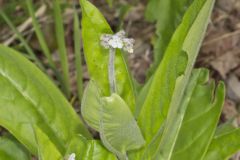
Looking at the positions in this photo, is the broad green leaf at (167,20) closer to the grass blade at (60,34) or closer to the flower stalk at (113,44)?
the grass blade at (60,34)

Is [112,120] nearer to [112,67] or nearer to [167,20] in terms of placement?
[112,67]

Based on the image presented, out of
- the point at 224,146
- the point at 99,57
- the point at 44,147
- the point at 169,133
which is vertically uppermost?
the point at 99,57

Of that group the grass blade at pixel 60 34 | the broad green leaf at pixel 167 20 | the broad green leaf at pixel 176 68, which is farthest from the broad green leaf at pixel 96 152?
the grass blade at pixel 60 34

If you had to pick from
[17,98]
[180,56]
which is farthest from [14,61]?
[180,56]

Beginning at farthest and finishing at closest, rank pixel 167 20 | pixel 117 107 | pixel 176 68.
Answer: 1. pixel 167 20
2. pixel 176 68
3. pixel 117 107

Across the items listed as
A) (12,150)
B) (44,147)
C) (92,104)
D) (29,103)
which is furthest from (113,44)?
(12,150)
